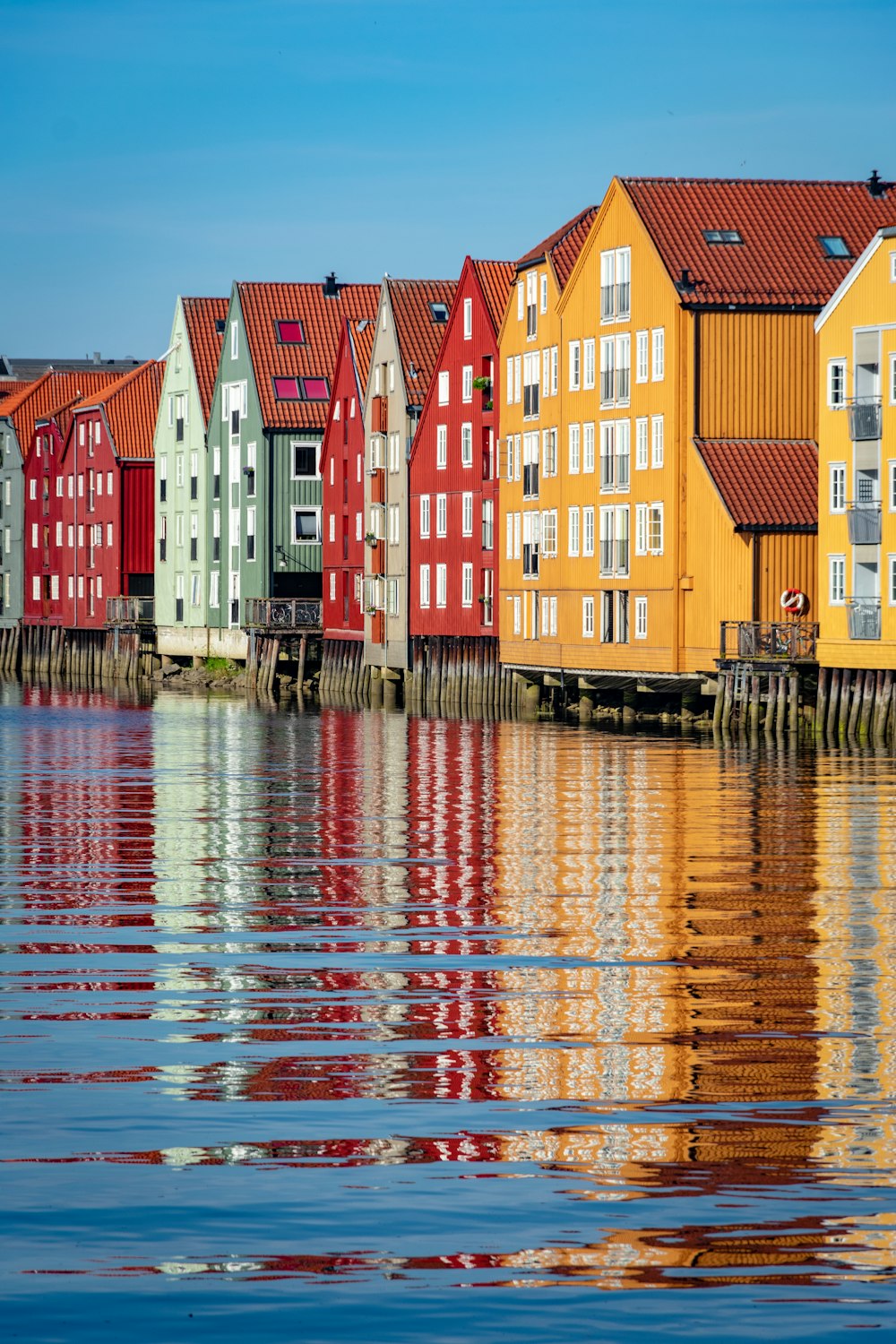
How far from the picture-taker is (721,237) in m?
73.1

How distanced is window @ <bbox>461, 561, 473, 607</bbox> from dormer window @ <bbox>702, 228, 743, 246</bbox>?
69.7ft

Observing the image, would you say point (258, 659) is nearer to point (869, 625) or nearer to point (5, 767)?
point (869, 625)

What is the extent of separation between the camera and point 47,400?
154250mm

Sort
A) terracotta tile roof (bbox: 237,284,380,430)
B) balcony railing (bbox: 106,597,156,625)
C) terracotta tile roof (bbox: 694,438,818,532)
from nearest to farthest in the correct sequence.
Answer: terracotta tile roof (bbox: 694,438,818,532) < terracotta tile roof (bbox: 237,284,380,430) < balcony railing (bbox: 106,597,156,625)

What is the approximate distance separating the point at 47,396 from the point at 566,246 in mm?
77985

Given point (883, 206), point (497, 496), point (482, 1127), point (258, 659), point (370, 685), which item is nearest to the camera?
point (482, 1127)

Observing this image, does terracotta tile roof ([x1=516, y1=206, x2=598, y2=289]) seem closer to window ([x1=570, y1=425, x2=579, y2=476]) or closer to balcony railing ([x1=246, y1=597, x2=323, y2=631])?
window ([x1=570, y1=425, x2=579, y2=476])

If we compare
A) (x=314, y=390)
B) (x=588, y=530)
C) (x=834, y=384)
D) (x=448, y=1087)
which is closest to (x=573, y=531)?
(x=588, y=530)

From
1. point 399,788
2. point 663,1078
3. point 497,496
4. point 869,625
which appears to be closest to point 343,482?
point 497,496

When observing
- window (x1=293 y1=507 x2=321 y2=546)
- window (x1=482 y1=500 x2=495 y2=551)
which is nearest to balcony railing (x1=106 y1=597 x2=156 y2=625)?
window (x1=293 y1=507 x2=321 y2=546)

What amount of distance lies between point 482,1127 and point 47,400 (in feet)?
470

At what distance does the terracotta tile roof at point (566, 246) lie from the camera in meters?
81.2

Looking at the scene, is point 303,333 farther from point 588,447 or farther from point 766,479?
point 766,479

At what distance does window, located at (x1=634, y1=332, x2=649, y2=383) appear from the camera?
7331 centimetres
